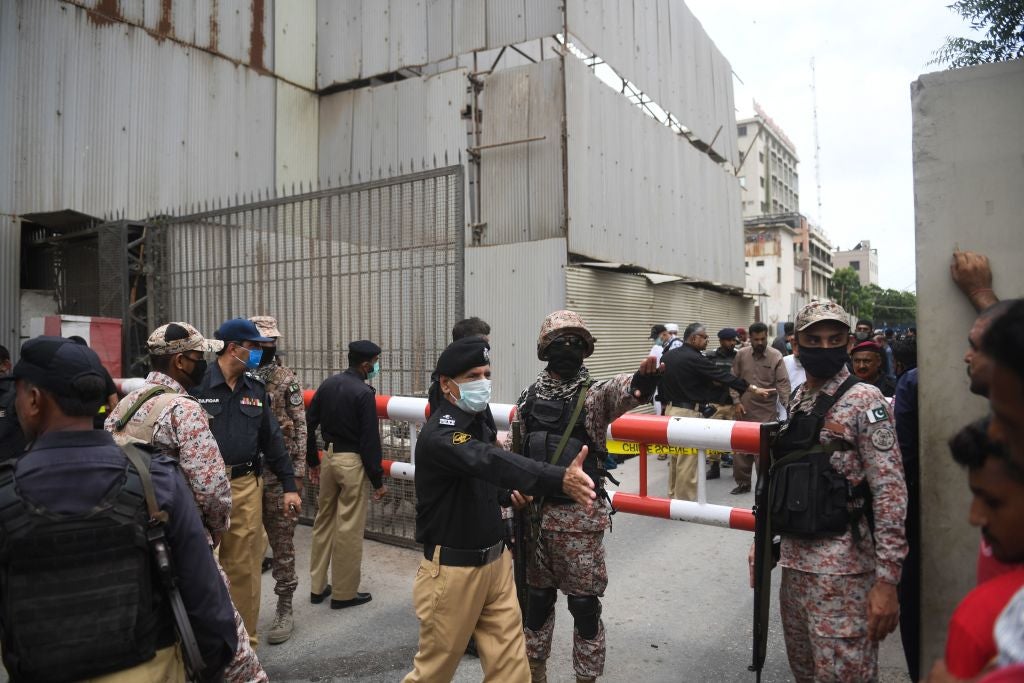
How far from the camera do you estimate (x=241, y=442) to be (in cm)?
395

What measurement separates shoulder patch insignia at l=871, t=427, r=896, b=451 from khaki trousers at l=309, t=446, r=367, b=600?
3.46 m

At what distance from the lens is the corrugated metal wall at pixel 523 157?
10.4m

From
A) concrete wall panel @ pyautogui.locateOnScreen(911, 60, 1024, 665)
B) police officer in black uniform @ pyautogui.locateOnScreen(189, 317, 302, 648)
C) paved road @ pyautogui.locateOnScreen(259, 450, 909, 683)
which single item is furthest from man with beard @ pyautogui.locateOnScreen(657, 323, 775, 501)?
police officer in black uniform @ pyautogui.locateOnScreen(189, 317, 302, 648)

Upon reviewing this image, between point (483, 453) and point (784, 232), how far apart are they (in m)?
54.7

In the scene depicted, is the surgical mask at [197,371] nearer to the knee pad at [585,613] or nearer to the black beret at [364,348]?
the black beret at [364,348]

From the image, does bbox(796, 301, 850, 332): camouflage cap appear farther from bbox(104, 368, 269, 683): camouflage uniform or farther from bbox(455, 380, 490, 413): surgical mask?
bbox(104, 368, 269, 683): camouflage uniform

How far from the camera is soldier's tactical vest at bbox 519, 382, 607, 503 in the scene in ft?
10.3

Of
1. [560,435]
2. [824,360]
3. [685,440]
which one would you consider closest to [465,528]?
[560,435]

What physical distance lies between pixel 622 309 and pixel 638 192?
7.64 feet

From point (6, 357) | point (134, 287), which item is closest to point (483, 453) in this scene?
point (6, 357)

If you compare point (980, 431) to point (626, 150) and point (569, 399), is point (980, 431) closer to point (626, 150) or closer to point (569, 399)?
point (569, 399)

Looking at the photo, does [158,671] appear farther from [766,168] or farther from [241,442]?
[766,168]

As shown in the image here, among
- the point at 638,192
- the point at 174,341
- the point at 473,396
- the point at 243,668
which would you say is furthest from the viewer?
the point at 638,192

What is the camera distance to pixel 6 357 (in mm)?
5047
